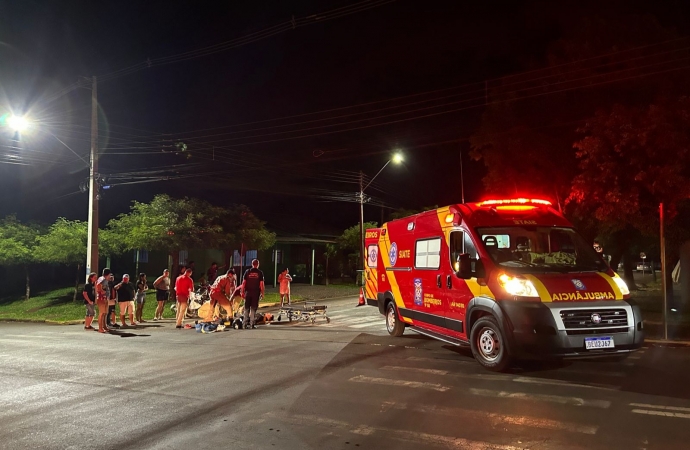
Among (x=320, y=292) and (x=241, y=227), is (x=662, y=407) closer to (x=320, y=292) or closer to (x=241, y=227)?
(x=241, y=227)

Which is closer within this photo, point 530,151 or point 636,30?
point 636,30

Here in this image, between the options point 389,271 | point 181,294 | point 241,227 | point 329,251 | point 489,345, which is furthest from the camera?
point 329,251

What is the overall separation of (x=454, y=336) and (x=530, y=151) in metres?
8.05

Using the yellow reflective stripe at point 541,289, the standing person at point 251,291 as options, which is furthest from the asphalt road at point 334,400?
the standing person at point 251,291

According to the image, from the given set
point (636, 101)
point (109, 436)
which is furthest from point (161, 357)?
point (636, 101)

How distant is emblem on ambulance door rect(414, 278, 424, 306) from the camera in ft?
A: 34.8

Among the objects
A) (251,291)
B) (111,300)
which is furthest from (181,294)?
(251,291)

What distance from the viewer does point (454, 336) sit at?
9.26 metres

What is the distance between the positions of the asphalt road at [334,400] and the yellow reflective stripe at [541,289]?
1146mm

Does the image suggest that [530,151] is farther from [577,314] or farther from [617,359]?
[577,314]

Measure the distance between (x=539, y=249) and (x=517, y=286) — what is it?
3.92ft

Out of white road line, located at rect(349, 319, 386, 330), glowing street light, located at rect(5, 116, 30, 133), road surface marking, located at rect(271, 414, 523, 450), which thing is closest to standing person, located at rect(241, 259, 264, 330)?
white road line, located at rect(349, 319, 386, 330)

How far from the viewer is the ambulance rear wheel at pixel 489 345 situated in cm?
781

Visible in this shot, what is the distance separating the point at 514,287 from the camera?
766 cm
